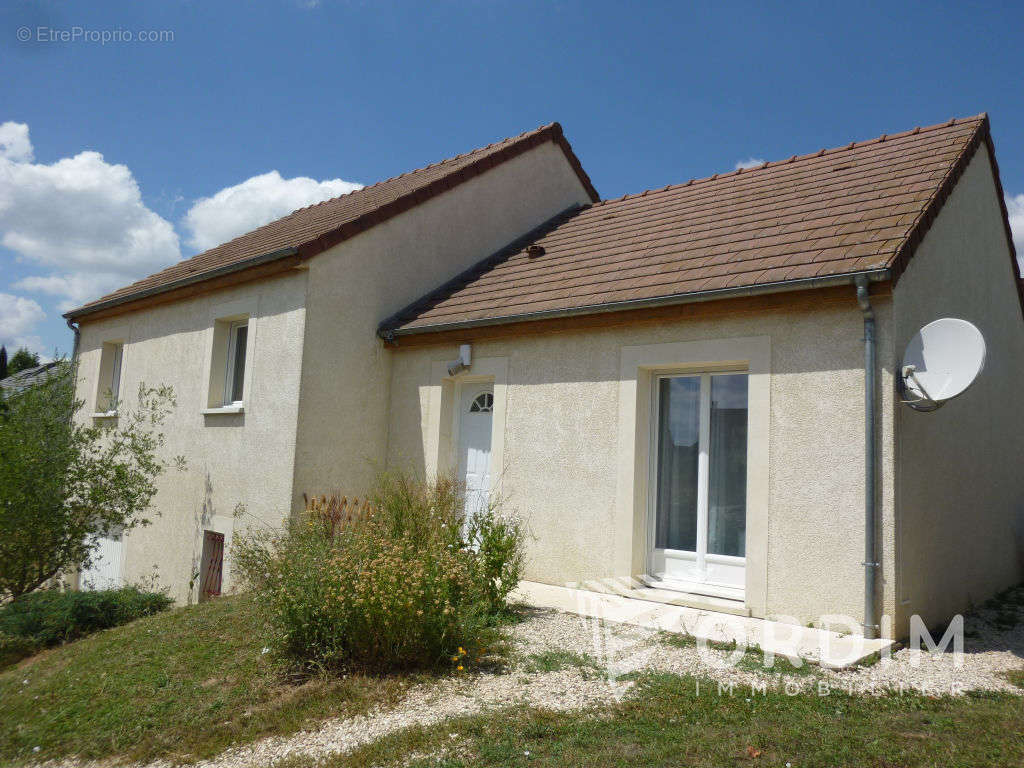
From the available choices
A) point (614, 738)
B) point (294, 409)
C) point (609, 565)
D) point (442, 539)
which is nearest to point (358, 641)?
point (442, 539)

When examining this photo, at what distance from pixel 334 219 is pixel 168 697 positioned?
25.3 ft

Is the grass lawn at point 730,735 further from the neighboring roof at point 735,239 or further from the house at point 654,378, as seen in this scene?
the neighboring roof at point 735,239

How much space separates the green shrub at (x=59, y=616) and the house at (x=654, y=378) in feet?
4.17

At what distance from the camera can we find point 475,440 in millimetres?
9922

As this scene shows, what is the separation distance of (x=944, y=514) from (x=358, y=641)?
5742 mm

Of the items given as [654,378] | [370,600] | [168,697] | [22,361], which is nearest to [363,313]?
[654,378]

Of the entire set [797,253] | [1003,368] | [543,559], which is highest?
[797,253]

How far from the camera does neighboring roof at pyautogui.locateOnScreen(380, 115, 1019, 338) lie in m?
7.11

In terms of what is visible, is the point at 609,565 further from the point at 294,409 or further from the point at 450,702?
the point at 294,409

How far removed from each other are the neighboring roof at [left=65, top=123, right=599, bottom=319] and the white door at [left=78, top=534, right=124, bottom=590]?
414cm

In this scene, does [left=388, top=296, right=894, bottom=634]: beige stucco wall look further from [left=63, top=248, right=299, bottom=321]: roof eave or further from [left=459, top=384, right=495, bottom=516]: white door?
[left=63, top=248, right=299, bottom=321]: roof eave

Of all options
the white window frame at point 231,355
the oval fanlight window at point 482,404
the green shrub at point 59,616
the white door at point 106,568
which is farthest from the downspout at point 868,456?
the white door at point 106,568

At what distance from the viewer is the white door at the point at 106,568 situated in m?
12.3

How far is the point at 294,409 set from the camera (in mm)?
9555
